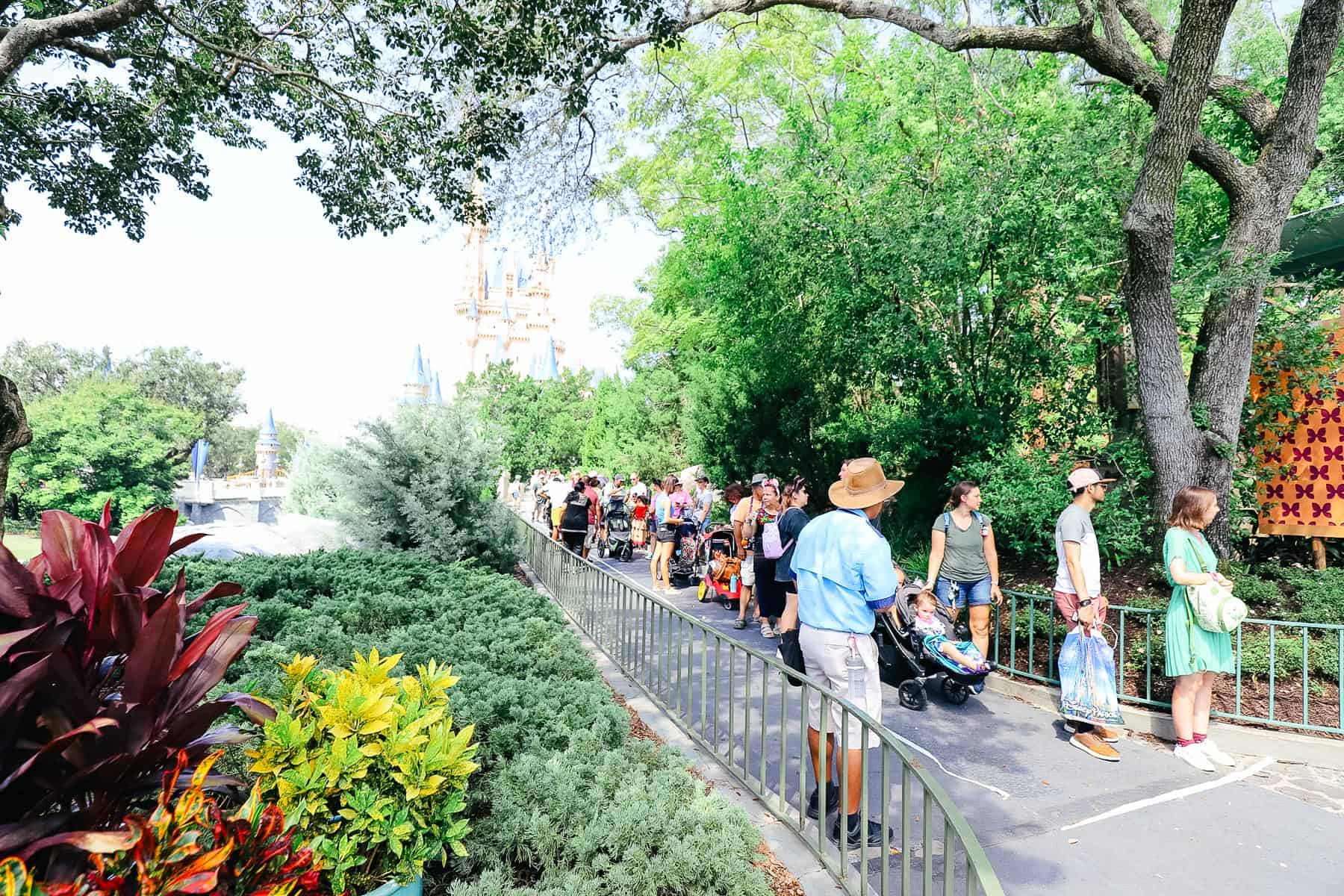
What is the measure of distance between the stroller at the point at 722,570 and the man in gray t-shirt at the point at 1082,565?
463cm

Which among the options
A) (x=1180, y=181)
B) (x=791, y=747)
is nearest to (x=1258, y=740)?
(x=791, y=747)

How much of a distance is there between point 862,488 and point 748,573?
4.72 meters

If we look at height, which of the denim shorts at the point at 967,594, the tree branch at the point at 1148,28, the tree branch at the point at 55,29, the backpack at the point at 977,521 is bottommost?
the denim shorts at the point at 967,594

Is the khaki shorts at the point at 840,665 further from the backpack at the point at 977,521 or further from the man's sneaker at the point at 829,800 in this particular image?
the backpack at the point at 977,521

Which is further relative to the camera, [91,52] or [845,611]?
[91,52]

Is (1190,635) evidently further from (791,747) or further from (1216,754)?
(791,747)

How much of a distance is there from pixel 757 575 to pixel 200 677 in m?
6.32

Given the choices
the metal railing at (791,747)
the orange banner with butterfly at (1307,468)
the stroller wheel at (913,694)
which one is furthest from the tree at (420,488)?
the orange banner with butterfly at (1307,468)

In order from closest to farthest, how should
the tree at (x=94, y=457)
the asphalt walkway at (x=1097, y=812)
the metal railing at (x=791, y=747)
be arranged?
1. the metal railing at (x=791, y=747)
2. the asphalt walkway at (x=1097, y=812)
3. the tree at (x=94, y=457)

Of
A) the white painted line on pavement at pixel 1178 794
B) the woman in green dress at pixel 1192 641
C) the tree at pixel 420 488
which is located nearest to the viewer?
the white painted line on pavement at pixel 1178 794

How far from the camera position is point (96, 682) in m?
1.88

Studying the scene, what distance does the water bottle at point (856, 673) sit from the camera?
3.57 m

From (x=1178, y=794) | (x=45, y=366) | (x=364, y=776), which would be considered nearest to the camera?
(x=364, y=776)

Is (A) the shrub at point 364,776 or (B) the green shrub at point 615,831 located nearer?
(A) the shrub at point 364,776
